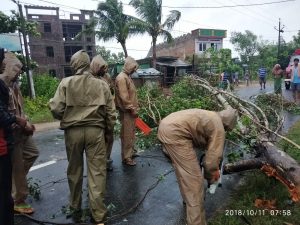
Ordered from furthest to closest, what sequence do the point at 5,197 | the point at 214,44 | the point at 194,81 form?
the point at 214,44
the point at 194,81
the point at 5,197

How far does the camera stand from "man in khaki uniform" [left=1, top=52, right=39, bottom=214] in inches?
151

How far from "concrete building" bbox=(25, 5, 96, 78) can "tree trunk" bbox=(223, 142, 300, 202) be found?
3455cm

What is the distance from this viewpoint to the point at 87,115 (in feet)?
12.1

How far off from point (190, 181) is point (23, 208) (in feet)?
7.16

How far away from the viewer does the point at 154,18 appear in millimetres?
25500

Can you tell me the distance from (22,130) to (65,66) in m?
36.8

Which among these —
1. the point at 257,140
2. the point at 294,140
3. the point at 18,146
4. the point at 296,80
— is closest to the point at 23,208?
the point at 18,146

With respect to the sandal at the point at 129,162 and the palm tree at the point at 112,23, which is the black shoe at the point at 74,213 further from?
the palm tree at the point at 112,23

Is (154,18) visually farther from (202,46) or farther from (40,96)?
(202,46)

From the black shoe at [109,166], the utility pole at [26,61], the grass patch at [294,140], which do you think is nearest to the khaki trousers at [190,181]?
the black shoe at [109,166]

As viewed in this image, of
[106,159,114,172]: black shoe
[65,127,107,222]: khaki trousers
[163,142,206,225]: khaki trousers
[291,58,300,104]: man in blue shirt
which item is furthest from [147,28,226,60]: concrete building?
[163,142,206,225]: khaki trousers

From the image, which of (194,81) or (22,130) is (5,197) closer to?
(22,130)

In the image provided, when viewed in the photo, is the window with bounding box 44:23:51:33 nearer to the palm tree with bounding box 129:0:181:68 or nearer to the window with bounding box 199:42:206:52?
the palm tree with bounding box 129:0:181:68

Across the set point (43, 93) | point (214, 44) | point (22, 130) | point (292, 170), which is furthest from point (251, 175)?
point (214, 44)
